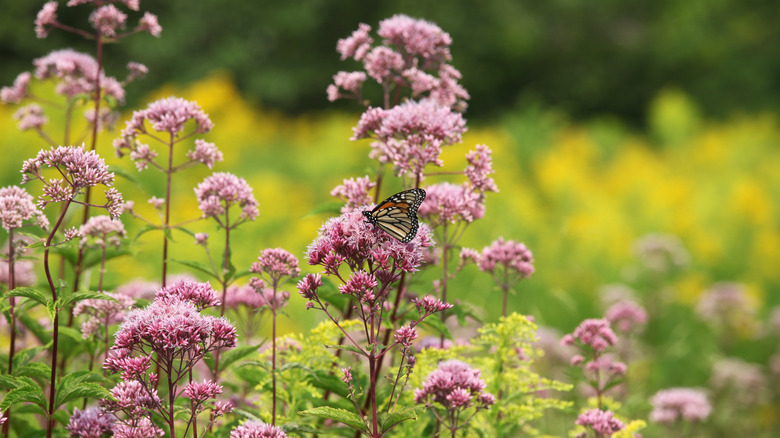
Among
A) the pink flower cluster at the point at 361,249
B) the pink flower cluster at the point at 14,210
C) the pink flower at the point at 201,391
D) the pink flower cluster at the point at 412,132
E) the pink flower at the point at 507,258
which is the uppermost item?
the pink flower cluster at the point at 412,132

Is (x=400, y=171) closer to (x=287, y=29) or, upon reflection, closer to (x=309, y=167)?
(x=309, y=167)

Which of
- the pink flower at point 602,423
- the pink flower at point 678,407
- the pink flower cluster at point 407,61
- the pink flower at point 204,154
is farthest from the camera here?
the pink flower at point 678,407

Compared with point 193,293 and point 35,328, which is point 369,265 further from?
point 35,328

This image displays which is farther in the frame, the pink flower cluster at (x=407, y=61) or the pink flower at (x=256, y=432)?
the pink flower cluster at (x=407, y=61)

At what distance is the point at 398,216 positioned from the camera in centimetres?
187

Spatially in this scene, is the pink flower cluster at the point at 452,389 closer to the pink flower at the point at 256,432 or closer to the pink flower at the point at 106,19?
the pink flower at the point at 256,432

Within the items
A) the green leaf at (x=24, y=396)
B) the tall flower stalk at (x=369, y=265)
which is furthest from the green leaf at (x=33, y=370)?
the tall flower stalk at (x=369, y=265)

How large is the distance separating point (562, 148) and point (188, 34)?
6.80 meters

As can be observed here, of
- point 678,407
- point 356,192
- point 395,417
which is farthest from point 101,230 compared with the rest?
point 678,407

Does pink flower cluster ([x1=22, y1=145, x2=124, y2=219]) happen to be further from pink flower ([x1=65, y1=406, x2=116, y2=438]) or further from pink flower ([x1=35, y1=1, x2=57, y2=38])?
pink flower ([x1=35, y1=1, x2=57, y2=38])

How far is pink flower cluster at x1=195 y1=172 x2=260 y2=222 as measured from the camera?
2.21m

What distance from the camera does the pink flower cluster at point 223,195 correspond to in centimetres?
221

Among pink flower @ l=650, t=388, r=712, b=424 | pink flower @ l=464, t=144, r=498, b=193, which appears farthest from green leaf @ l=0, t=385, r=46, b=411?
pink flower @ l=650, t=388, r=712, b=424

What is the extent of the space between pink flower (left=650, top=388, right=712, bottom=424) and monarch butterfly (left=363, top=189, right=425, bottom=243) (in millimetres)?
1742
